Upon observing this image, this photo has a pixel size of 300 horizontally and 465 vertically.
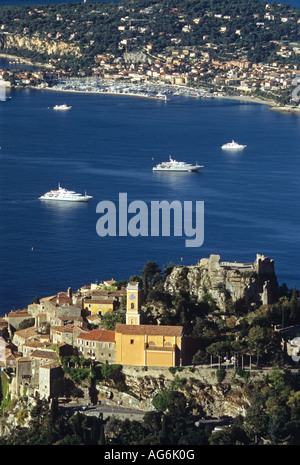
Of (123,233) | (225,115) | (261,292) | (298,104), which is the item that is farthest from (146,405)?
(298,104)

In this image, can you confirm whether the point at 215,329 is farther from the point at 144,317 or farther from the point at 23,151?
the point at 23,151

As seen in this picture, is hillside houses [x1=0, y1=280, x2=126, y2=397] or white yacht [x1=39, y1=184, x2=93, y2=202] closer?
hillside houses [x1=0, y1=280, x2=126, y2=397]

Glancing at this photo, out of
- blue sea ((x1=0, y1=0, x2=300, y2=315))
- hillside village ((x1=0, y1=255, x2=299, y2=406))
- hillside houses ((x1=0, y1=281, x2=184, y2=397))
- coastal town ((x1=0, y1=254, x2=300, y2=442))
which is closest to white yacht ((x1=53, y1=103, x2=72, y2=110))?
blue sea ((x1=0, y1=0, x2=300, y2=315))

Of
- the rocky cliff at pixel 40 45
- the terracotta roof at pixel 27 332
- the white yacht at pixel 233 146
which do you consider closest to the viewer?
the terracotta roof at pixel 27 332

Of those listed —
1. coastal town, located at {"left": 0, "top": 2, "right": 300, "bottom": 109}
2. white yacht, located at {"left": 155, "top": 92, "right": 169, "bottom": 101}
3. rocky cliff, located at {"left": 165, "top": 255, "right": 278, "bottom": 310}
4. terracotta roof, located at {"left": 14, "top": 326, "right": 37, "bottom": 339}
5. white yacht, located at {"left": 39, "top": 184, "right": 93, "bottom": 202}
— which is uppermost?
coastal town, located at {"left": 0, "top": 2, "right": 300, "bottom": 109}

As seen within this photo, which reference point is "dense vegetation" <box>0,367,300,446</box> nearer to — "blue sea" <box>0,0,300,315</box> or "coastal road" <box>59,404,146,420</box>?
"coastal road" <box>59,404,146,420</box>

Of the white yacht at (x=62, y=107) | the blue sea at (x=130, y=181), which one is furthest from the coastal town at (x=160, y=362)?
the white yacht at (x=62, y=107)

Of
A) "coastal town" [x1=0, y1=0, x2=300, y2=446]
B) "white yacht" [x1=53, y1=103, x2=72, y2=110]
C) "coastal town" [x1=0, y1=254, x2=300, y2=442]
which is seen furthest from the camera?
"white yacht" [x1=53, y1=103, x2=72, y2=110]

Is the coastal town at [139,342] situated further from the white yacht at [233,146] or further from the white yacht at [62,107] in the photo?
the white yacht at [62,107]
